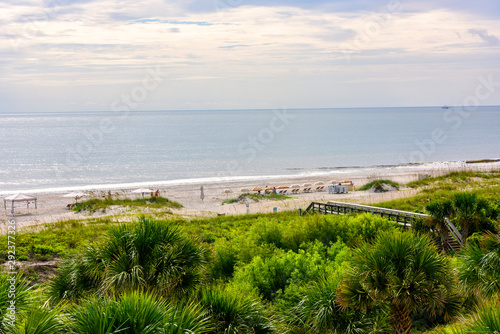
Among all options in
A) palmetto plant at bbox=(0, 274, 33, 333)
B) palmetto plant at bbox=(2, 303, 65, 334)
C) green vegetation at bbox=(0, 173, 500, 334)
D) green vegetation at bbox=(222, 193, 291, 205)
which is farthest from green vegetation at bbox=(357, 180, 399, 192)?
palmetto plant at bbox=(2, 303, 65, 334)

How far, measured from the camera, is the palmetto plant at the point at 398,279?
31.9 ft

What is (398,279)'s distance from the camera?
9805 mm

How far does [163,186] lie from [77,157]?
135ft

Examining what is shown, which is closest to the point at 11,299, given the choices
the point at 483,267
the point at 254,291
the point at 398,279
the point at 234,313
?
the point at 234,313

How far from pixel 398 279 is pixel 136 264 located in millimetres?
5751

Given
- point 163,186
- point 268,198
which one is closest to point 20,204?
point 163,186

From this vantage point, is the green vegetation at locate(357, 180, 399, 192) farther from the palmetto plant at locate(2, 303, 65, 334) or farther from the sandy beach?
the palmetto plant at locate(2, 303, 65, 334)

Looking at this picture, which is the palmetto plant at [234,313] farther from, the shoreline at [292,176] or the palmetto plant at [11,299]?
the shoreline at [292,176]

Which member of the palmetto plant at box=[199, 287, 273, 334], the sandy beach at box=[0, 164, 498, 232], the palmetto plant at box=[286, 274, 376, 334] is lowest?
the sandy beach at box=[0, 164, 498, 232]

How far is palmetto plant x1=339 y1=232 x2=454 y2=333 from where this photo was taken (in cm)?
971

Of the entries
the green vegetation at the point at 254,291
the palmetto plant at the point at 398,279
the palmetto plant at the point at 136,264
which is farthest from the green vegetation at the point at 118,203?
the palmetto plant at the point at 398,279

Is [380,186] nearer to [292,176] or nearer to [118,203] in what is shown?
[292,176]

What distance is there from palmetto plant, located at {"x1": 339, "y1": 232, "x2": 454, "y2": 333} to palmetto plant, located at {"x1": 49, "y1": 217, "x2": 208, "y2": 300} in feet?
12.1

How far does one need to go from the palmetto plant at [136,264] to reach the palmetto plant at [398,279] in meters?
3.69
